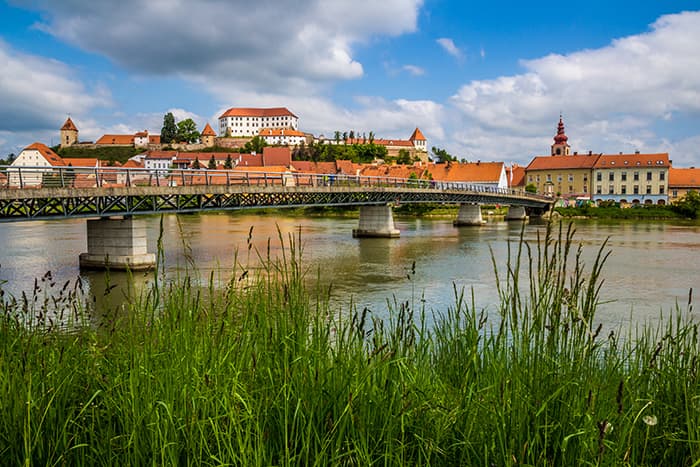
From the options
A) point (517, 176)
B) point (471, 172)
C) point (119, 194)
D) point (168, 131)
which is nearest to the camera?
point (119, 194)

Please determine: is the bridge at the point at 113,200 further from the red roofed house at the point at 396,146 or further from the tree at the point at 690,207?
the red roofed house at the point at 396,146

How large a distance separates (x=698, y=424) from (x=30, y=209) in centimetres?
2193

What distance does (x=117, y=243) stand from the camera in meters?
22.9

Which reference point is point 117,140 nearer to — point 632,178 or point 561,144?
point 561,144

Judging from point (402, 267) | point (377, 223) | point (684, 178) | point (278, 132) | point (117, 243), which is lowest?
point (402, 267)

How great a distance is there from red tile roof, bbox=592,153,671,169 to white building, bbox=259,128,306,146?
94082 mm

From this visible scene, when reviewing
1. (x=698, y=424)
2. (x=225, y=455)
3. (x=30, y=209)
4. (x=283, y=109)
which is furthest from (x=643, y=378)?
(x=283, y=109)

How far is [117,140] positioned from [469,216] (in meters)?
143

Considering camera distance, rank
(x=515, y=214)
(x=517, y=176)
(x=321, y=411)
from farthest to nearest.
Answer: (x=517, y=176)
(x=515, y=214)
(x=321, y=411)

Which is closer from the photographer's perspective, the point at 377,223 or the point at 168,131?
the point at 377,223

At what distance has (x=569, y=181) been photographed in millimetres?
99062

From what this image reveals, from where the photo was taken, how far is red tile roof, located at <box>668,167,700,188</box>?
299 ft

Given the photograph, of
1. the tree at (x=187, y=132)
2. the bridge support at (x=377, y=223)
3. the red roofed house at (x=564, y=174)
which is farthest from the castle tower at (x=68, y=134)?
the bridge support at (x=377, y=223)

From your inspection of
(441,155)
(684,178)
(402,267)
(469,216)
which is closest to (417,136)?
(441,155)
